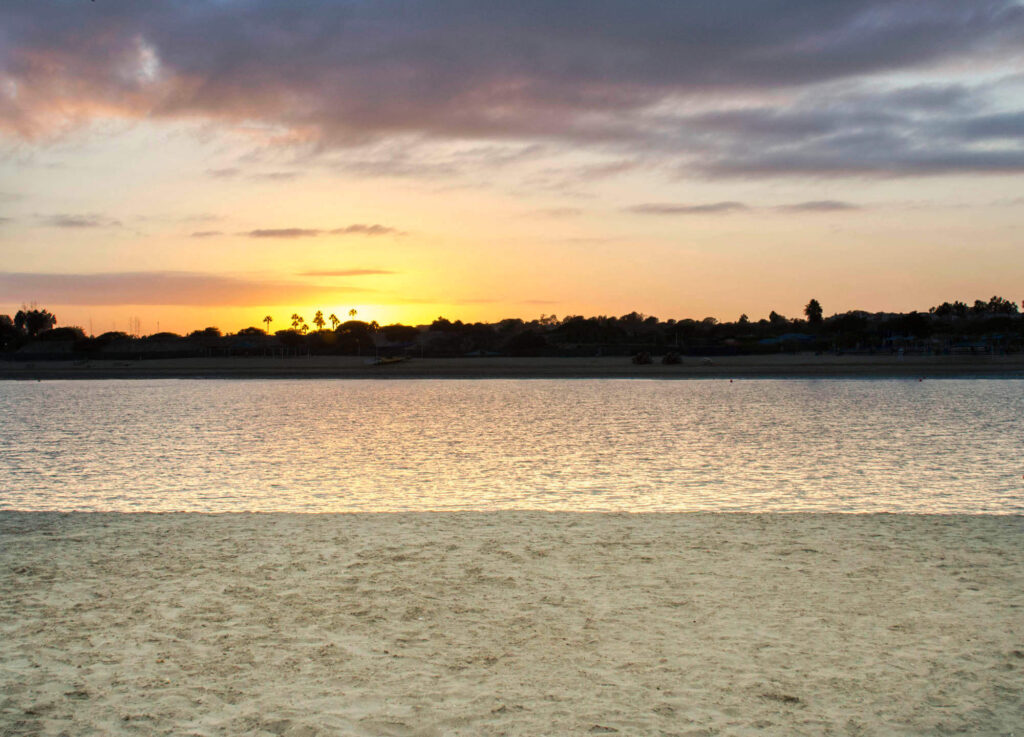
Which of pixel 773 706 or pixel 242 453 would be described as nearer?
pixel 773 706

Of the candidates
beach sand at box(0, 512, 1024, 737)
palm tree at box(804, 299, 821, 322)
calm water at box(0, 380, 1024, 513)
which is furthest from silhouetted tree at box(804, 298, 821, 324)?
beach sand at box(0, 512, 1024, 737)

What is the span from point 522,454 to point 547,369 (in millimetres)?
51663

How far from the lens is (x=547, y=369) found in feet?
237

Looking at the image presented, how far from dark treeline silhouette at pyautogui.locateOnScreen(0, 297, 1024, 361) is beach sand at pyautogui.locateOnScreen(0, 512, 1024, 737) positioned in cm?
6785

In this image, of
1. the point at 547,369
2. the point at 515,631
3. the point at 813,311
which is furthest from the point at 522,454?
the point at 813,311

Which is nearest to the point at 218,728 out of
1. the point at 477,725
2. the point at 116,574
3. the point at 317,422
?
the point at 477,725

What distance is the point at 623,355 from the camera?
95.3 m

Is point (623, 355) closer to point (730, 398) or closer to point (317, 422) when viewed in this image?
point (730, 398)

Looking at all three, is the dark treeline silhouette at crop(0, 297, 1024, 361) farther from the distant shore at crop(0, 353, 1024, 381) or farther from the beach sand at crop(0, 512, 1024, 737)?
the beach sand at crop(0, 512, 1024, 737)

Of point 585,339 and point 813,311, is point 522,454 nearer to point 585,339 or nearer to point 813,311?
point 585,339

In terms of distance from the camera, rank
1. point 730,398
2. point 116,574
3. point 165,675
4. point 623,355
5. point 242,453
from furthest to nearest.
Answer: point 623,355 < point 730,398 < point 242,453 < point 116,574 < point 165,675

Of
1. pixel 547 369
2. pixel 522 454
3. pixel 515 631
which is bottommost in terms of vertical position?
pixel 522 454

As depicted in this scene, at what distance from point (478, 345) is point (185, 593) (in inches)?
4565

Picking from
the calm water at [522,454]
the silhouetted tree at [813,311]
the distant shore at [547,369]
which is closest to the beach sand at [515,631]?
the calm water at [522,454]
